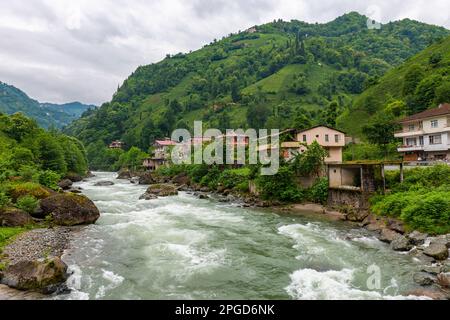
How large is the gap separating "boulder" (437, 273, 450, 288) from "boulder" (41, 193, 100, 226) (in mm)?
23381

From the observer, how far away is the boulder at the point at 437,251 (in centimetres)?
1671

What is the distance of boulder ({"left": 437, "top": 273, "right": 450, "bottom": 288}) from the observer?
1346cm

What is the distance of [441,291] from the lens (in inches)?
513

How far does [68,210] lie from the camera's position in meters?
25.1

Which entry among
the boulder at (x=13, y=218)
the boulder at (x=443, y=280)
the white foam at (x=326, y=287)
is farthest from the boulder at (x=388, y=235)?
the boulder at (x=13, y=218)

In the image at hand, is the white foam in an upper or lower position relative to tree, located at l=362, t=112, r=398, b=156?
lower

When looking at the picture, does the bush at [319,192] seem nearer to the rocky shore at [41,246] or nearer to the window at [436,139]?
the window at [436,139]

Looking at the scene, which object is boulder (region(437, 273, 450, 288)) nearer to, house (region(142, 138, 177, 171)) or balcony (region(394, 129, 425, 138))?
balcony (region(394, 129, 425, 138))

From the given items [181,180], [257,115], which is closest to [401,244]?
[181,180]

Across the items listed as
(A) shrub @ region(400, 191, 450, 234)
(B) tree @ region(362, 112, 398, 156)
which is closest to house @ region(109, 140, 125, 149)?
(B) tree @ region(362, 112, 398, 156)

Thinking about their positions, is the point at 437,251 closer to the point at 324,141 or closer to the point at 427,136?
the point at 324,141

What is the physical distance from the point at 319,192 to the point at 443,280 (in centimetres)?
2057

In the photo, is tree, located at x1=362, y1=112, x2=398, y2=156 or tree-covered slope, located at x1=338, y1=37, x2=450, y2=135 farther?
tree-covered slope, located at x1=338, y1=37, x2=450, y2=135
